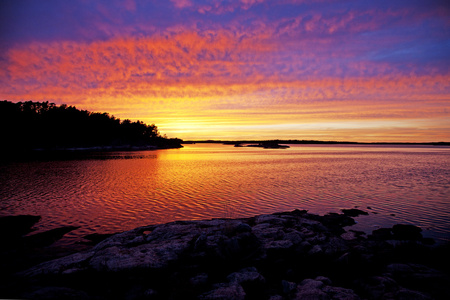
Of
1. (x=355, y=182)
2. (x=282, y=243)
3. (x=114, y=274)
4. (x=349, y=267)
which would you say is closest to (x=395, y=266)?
(x=349, y=267)

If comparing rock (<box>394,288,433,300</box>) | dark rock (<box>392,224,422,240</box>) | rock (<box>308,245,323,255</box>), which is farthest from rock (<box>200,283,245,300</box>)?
dark rock (<box>392,224,422,240</box>)

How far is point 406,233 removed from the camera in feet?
49.9

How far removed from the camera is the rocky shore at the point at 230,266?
8750 millimetres

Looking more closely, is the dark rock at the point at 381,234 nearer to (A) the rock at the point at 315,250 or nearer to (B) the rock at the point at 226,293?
(A) the rock at the point at 315,250

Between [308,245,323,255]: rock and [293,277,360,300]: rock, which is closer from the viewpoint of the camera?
[293,277,360,300]: rock

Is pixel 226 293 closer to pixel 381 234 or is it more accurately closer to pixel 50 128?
pixel 381 234

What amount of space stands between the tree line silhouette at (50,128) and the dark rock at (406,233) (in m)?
145

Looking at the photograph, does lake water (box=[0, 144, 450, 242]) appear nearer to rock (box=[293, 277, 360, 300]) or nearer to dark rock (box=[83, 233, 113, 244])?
dark rock (box=[83, 233, 113, 244])

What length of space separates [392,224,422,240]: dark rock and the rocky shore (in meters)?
0.13

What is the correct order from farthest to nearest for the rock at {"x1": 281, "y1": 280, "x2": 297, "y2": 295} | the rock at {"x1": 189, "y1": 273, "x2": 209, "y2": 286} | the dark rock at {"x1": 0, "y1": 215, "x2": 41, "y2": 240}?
the dark rock at {"x1": 0, "y1": 215, "x2": 41, "y2": 240} → the rock at {"x1": 189, "y1": 273, "x2": 209, "y2": 286} → the rock at {"x1": 281, "y1": 280, "x2": 297, "y2": 295}

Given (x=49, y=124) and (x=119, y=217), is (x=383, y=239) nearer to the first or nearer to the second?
(x=119, y=217)

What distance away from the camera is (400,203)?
2361 centimetres

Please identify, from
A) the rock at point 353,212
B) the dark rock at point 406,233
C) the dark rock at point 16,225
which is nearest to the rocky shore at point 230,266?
the dark rock at point 406,233

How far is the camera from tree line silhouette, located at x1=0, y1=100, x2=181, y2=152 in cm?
11306
